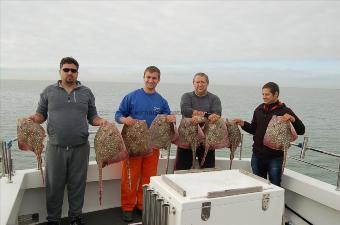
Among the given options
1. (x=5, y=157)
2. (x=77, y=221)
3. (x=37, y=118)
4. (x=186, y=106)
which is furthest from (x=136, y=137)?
(x=5, y=157)

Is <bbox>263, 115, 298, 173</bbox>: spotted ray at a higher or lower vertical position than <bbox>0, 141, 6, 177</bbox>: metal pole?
higher

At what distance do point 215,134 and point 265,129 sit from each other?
0.76 metres

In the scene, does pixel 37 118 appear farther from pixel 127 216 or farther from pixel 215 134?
pixel 215 134

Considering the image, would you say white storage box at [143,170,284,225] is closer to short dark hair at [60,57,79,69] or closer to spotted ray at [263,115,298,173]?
spotted ray at [263,115,298,173]

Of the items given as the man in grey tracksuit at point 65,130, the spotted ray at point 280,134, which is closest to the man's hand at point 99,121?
the man in grey tracksuit at point 65,130

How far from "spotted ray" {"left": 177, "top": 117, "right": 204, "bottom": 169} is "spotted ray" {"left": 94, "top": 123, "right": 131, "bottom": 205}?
0.96m

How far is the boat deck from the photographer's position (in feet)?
14.4

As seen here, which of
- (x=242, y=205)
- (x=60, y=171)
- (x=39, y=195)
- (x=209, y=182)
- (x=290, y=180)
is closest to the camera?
(x=242, y=205)

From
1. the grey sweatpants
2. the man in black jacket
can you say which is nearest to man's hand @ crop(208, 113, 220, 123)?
the man in black jacket

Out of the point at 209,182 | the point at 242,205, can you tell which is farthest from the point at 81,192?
the point at 242,205

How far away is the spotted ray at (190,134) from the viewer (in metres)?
4.27

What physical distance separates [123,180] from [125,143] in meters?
0.67

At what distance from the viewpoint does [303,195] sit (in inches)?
171

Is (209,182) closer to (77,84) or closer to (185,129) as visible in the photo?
(185,129)
